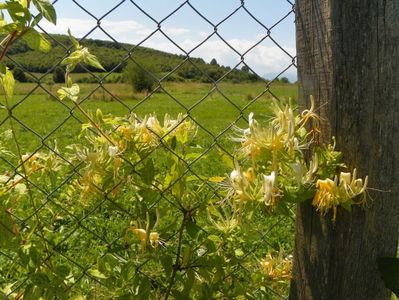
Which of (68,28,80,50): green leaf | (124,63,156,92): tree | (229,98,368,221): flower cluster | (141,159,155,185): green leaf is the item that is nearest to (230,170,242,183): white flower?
(229,98,368,221): flower cluster

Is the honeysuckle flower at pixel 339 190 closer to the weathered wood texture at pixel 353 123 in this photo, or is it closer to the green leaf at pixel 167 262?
the weathered wood texture at pixel 353 123

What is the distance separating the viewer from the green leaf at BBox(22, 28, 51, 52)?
3.22 ft

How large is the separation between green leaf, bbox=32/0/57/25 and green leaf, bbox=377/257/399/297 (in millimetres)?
968

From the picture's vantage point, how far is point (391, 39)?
1165 mm

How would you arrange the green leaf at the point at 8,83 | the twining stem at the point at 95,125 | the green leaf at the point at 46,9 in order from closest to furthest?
1. the green leaf at the point at 46,9
2. the green leaf at the point at 8,83
3. the twining stem at the point at 95,125

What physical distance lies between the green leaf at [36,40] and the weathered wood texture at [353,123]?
1.94 feet

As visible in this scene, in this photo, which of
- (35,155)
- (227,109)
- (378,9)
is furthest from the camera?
(227,109)

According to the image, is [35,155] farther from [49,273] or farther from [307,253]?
[307,253]

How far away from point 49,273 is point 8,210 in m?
0.17

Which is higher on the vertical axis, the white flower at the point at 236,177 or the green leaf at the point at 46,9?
the green leaf at the point at 46,9

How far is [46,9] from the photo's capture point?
916 millimetres

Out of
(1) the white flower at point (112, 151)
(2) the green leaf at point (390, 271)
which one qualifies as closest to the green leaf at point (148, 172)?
(1) the white flower at point (112, 151)

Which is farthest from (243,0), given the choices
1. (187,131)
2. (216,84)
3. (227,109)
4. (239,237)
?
(227,109)

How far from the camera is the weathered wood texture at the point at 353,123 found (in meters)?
1.16
